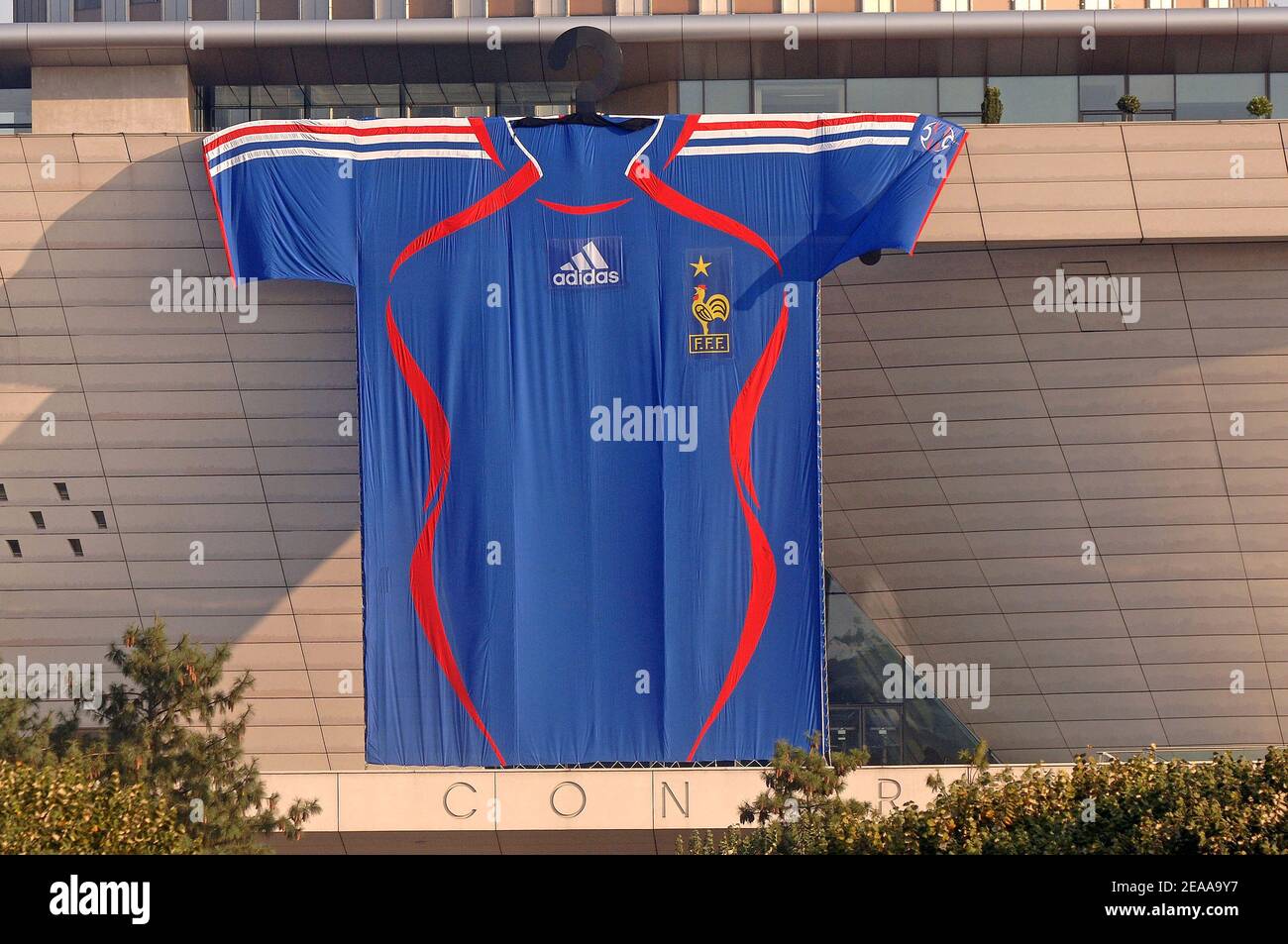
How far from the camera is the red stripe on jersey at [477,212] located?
30.1 meters

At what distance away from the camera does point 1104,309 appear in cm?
3294

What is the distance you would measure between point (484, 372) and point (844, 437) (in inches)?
340

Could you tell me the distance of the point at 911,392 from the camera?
33500mm

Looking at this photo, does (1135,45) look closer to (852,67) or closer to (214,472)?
(852,67)

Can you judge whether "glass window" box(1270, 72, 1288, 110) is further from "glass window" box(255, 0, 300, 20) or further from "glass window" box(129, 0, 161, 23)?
"glass window" box(129, 0, 161, 23)

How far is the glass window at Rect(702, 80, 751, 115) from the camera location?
115 feet

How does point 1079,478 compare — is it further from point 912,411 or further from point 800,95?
point 800,95

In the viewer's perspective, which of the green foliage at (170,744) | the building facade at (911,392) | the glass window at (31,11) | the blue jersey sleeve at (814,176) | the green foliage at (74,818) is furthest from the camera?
the glass window at (31,11)

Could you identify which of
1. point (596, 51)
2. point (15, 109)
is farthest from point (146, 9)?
point (596, 51)

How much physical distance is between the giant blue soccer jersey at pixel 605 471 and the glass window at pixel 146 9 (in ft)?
33.1

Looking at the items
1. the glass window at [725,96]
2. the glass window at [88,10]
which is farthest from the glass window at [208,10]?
the glass window at [725,96]

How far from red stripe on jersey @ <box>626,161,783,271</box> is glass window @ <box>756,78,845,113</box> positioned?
19.6ft

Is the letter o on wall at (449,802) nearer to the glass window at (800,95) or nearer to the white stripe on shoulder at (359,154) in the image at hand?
the white stripe on shoulder at (359,154)
